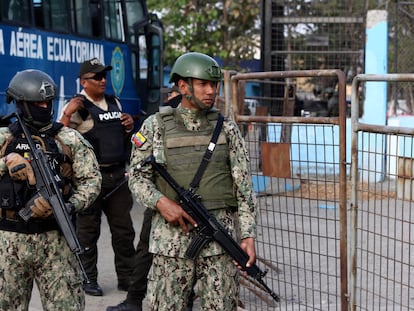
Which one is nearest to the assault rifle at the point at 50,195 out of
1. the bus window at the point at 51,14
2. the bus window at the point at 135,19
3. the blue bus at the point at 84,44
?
the blue bus at the point at 84,44

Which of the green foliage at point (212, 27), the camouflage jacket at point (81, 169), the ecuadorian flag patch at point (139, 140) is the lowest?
the camouflage jacket at point (81, 169)

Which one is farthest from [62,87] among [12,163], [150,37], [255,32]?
[255,32]

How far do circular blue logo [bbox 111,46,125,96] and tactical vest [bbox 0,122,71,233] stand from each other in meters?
7.35

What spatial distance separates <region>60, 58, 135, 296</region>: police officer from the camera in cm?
604

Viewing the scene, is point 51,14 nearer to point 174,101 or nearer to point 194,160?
point 174,101

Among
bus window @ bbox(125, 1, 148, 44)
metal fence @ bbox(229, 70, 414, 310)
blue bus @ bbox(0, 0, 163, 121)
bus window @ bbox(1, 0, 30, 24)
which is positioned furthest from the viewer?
bus window @ bbox(125, 1, 148, 44)

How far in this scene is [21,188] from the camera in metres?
3.95

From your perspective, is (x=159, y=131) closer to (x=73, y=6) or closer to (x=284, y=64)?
(x=73, y=6)

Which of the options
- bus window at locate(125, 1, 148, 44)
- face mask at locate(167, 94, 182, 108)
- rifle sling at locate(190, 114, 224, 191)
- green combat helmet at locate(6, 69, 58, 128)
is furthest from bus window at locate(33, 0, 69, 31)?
rifle sling at locate(190, 114, 224, 191)

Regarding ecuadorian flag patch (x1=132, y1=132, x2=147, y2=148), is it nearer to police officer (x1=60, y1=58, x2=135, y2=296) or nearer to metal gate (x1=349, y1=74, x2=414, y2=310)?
metal gate (x1=349, y1=74, x2=414, y2=310)

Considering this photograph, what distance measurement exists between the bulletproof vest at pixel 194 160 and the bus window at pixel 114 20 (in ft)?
24.4

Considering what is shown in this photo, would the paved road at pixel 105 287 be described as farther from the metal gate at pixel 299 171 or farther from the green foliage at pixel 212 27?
the green foliage at pixel 212 27

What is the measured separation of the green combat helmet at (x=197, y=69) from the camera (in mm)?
3840

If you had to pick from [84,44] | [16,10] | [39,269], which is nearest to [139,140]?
[39,269]
